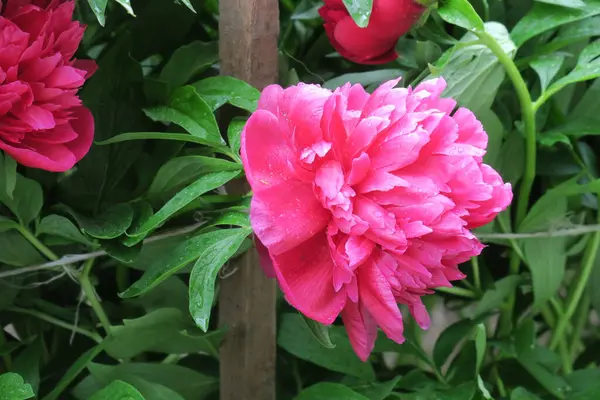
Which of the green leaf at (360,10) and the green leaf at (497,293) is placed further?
the green leaf at (497,293)

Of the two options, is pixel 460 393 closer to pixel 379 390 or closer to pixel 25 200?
pixel 379 390

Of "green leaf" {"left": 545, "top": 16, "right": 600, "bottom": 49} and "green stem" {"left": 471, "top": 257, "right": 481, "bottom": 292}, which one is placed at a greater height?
"green leaf" {"left": 545, "top": 16, "right": 600, "bottom": 49}

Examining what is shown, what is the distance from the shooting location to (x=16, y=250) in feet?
1.42

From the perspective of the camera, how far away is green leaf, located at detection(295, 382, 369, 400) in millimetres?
437

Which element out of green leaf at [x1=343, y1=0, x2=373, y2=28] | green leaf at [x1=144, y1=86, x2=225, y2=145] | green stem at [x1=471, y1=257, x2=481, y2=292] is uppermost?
green leaf at [x1=343, y1=0, x2=373, y2=28]

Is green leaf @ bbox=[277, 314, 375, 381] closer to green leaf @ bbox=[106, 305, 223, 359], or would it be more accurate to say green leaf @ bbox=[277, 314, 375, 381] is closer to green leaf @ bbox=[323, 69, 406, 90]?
green leaf @ bbox=[106, 305, 223, 359]

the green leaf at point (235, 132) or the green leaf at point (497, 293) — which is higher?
the green leaf at point (235, 132)

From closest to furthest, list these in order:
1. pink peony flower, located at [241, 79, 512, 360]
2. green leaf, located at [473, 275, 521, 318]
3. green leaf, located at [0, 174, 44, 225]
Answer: pink peony flower, located at [241, 79, 512, 360], green leaf, located at [0, 174, 44, 225], green leaf, located at [473, 275, 521, 318]

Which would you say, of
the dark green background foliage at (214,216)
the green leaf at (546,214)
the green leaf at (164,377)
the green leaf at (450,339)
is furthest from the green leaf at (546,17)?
the green leaf at (164,377)

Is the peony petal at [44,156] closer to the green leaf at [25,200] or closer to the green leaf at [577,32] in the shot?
the green leaf at [25,200]

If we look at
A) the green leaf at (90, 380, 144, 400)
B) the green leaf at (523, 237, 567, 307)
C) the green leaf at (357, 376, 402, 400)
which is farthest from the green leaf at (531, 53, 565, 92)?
the green leaf at (90, 380, 144, 400)

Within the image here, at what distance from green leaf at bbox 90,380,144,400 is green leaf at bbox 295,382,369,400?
119mm

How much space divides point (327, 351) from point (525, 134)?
0.21m

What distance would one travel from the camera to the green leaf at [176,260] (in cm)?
37
